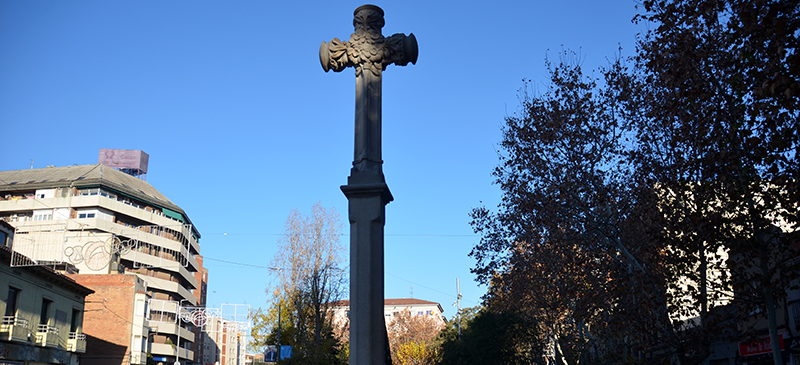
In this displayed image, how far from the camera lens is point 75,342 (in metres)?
37.1

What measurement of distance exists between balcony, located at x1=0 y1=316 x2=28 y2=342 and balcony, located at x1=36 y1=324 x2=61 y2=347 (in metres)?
1.66

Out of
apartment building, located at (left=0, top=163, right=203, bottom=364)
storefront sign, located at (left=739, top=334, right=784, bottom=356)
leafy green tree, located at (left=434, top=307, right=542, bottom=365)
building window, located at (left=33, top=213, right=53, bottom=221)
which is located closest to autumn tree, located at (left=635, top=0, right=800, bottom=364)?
storefront sign, located at (left=739, top=334, right=784, bottom=356)

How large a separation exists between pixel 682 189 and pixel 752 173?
3.55 meters

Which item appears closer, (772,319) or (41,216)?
(772,319)

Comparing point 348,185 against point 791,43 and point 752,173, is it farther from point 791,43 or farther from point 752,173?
point 752,173

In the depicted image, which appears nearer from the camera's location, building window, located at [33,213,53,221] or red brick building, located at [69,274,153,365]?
red brick building, located at [69,274,153,365]

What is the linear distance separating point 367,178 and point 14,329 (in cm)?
2925

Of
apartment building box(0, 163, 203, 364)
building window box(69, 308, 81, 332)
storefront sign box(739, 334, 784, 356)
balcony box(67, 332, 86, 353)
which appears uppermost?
apartment building box(0, 163, 203, 364)

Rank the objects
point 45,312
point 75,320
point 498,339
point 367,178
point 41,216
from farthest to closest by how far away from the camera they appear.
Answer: point 41,216 < point 498,339 < point 75,320 < point 45,312 < point 367,178

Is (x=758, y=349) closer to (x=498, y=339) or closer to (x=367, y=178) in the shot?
(x=498, y=339)

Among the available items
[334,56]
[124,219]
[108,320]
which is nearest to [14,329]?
[108,320]

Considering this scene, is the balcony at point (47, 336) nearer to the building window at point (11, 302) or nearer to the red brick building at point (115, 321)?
the building window at point (11, 302)

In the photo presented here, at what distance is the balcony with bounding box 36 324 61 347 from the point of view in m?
33.2

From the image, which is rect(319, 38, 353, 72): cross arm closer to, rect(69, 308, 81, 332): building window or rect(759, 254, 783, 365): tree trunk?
rect(759, 254, 783, 365): tree trunk
